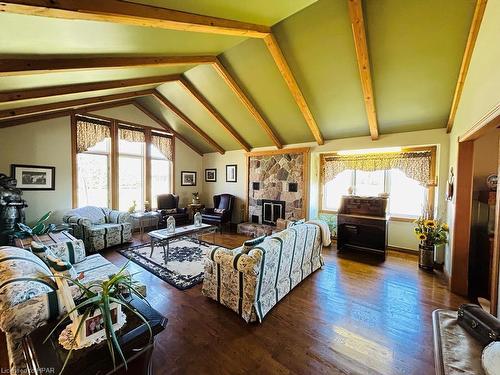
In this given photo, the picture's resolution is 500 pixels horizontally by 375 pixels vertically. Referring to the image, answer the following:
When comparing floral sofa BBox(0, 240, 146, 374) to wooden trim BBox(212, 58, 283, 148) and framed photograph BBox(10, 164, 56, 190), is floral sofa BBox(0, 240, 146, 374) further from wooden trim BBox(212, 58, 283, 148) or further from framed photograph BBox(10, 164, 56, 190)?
framed photograph BBox(10, 164, 56, 190)

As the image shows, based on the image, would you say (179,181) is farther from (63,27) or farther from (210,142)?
(63,27)

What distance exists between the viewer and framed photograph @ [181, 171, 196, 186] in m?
7.30

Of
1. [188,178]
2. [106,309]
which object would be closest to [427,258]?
[106,309]

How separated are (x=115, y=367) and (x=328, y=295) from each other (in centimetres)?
253

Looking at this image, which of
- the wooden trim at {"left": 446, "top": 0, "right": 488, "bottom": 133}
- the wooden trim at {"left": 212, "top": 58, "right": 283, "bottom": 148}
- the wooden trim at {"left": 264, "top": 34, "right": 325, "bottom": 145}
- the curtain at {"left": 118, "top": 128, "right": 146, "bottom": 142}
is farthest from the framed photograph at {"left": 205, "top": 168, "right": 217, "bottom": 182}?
the wooden trim at {"left": 446, "top": 0, "right": 488, "bottom": 133}

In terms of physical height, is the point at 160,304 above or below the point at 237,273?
below

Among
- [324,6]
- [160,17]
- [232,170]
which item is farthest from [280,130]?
[160,17]

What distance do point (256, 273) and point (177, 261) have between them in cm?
213

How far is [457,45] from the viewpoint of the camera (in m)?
2.69

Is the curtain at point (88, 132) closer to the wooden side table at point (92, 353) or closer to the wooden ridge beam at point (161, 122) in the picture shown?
the wooden ridge beam at point (161, 122)

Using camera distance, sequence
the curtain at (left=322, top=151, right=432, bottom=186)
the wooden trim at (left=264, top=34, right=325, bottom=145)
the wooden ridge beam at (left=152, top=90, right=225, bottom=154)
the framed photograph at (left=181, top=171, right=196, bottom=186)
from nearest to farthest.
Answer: the wooden trim at (left=264, top=34, right=325, bottom=145), the curtain at (left=322, top=151, right=432, bottom=186), the wooden ridge beam at (left=152, top=90, right=225, bottom=154), the framed photograph at (left=181, top=171, right=196, bottom=186)

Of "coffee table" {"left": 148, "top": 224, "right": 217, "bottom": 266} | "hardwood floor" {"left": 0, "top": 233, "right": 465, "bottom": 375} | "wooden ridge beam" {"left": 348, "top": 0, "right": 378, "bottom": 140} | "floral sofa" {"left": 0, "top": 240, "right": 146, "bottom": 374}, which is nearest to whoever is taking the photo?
"floral sofa" {"left": 0, "top": 240, "right": 146, "bottom": 374}

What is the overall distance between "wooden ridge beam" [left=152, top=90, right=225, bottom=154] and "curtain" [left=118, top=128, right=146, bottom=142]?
116 centimetres

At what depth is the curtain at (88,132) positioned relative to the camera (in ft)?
16.5
